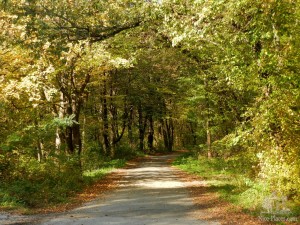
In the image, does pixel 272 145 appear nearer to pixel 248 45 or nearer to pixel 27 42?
pixel 248 45

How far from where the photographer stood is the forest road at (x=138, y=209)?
984 centimetres

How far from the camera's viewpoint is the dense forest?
A: 8320mm

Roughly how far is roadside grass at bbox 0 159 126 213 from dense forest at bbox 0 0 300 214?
58 mm

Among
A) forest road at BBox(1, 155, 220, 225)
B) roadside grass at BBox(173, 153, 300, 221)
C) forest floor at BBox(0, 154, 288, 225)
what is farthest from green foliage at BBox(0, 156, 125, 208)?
roadside grass at BBox(173, 153, 300, 221)

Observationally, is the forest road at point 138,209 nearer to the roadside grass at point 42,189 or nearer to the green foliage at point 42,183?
the roadside grass at point 42,189

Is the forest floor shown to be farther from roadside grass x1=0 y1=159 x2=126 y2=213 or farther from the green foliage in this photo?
the green foliage

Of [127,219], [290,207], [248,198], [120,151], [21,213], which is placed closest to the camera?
[290,207]

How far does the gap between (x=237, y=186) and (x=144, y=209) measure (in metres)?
4.31

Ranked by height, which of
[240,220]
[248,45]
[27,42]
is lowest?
[240,220]

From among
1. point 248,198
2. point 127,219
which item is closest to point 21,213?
point 127,219

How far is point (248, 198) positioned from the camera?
424 inches

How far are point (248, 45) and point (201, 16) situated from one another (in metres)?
2.09

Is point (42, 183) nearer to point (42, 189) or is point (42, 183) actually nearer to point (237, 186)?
point (42, 189)

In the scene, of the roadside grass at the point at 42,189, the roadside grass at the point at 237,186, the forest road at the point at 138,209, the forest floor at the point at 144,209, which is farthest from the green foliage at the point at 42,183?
→ the roadside grass at the point at 237,186
